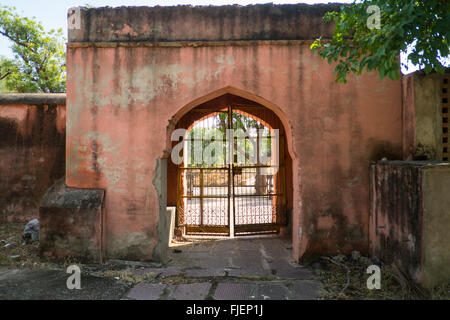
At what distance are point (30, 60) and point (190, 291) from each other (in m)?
14.7

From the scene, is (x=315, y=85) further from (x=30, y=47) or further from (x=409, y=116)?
(x=30, y=47)

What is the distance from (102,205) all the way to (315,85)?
13.0 feet

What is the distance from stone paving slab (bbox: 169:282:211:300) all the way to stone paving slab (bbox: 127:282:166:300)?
0.16 metres

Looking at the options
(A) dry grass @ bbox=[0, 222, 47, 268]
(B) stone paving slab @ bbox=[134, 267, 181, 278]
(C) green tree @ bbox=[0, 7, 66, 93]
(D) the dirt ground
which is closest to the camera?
(D) the dirt ground

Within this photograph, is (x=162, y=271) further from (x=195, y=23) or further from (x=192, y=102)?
(x=195, y=23)

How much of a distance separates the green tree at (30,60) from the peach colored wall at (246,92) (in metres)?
11.1

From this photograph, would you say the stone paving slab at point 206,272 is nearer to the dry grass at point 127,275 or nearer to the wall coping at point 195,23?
the dry grass at point 127,275

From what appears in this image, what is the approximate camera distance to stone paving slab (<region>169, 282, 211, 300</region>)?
3904mm

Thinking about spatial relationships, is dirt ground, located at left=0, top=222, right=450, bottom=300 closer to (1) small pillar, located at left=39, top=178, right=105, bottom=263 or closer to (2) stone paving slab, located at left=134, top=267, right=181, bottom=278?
(2) stone paving slab, located at left=134, top=267, right=181, bottom=278

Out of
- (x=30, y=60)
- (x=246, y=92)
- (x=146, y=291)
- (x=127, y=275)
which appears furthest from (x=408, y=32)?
(x=30, y=60)

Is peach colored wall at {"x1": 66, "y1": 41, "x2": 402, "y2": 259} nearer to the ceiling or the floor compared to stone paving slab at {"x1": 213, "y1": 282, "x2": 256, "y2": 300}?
nearer to the ceiling

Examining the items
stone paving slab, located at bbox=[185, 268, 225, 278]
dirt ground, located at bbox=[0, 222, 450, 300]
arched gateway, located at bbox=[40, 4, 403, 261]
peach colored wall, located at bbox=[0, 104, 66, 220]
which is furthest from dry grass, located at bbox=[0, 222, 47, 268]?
stone paving slab, located at bbox=[185, 268, 225, 278]

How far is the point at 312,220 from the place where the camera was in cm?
504

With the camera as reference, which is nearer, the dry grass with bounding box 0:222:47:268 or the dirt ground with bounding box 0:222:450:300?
the dirt ground with bounding box 0:222:450:300
